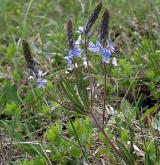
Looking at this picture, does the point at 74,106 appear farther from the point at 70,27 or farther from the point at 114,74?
the point at 114,74

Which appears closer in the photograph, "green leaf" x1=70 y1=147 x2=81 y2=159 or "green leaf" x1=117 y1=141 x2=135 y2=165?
"green leaf" x1=117 y1=141 x2=135 y2=165

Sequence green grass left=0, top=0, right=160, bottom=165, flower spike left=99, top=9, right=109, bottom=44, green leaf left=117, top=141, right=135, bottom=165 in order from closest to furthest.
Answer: flower spike left=99, top=9, right=109, bottom=44
green leaf left=117, top=141, right=135, bottom=165
green grass left=0, top=0, right=160, bottom=165

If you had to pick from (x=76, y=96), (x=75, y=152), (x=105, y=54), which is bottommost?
(x=75, y=152)

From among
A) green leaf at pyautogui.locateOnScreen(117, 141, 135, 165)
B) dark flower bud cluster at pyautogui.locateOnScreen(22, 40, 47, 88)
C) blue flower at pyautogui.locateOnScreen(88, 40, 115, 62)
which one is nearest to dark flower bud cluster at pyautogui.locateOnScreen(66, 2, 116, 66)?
blue flower at pyautogui.locateOnScreen(88, 40, 115, 62)

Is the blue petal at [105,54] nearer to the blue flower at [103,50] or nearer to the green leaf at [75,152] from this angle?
the blue flower at [103,50]

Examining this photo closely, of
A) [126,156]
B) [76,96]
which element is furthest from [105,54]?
[126,156]

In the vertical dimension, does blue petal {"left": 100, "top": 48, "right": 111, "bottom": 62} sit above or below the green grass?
above

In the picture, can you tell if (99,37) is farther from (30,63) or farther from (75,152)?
(75,152)

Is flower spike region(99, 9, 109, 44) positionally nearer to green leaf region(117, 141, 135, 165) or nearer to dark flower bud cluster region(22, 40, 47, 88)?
dark flower bud cluster region(22, 40, 47, 88)
